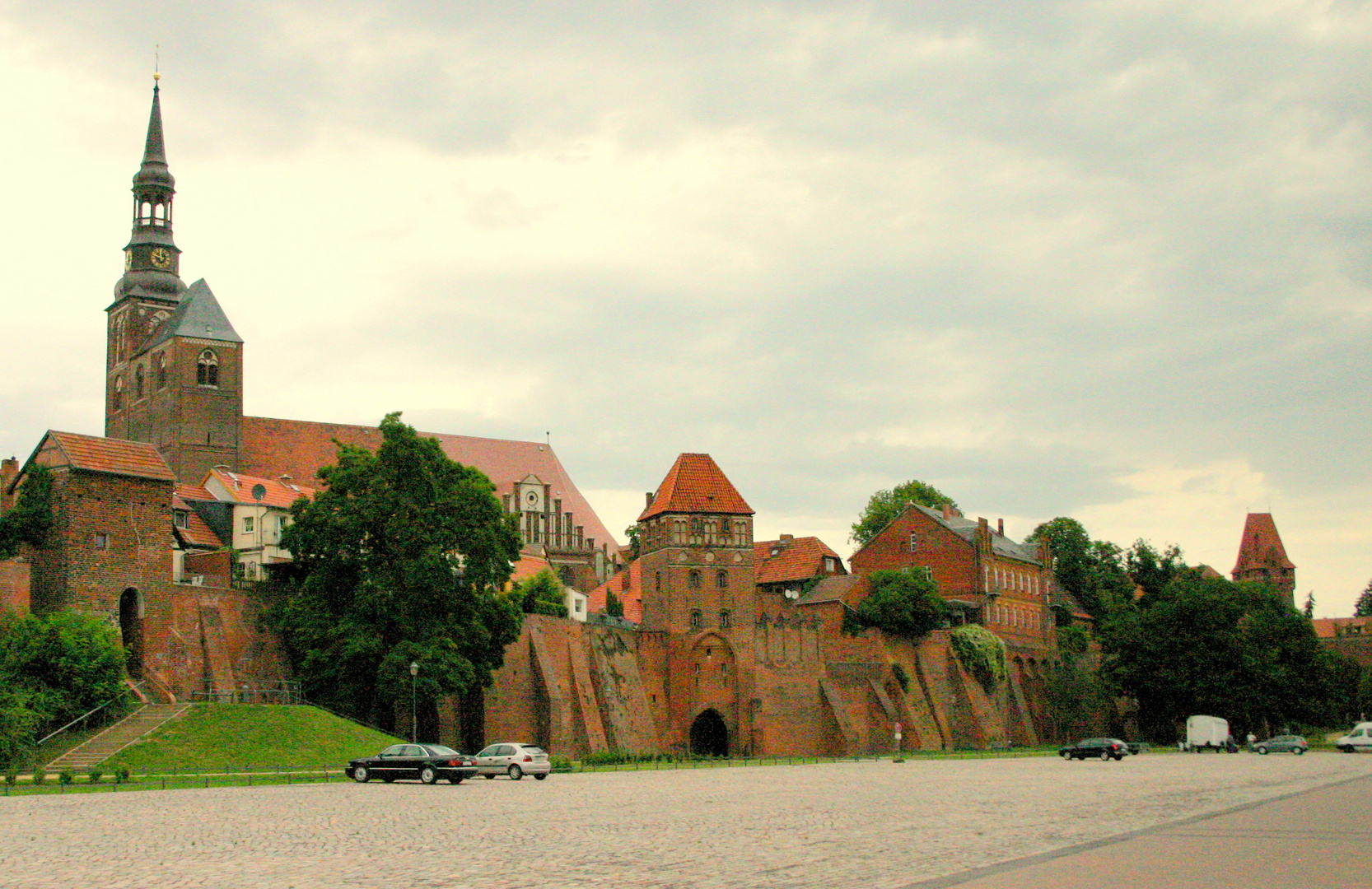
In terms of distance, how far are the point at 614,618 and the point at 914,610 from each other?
59.7ft

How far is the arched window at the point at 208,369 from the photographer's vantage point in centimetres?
9600

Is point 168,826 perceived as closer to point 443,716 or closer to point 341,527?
point 341,527

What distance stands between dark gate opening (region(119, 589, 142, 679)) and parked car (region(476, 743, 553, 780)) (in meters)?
17.1

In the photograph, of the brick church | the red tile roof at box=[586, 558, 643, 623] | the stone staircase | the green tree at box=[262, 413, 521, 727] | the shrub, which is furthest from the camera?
the red tile roof at box=[586, 558, 643, 623]

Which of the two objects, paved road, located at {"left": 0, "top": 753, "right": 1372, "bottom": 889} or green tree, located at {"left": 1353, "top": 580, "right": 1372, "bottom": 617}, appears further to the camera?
green tree, located at {"left": 1353, "top": 580, "right": 1372, "bottom": 617}

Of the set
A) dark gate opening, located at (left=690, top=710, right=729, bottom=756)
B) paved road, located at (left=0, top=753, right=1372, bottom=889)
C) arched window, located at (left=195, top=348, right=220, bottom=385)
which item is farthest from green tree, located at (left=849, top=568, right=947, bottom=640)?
arched window, located at (left=195, top=348, right=220, bottom=385)

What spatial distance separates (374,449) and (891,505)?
42598 millimetres

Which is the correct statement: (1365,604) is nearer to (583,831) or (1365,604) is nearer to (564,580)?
(564,580)

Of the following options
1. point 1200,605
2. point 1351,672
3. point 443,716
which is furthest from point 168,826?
point 1351,672

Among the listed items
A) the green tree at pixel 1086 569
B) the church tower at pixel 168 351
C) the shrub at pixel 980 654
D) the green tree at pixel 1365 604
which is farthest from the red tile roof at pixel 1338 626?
the church tower at pixel 168 351

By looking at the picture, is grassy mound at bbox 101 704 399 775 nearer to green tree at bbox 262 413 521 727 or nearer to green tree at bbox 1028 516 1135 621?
green tree at bbox 262 413 521 727

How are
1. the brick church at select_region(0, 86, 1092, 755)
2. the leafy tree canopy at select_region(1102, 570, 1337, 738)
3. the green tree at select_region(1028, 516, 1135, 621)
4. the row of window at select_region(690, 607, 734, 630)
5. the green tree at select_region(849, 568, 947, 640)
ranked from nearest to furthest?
the brick church at select_region(0, 86, 1092, 755), the row of window at select_region(690, 607, 734, 630), the green tree at select_region(849, 568, 947, 640), the leafy tree canopy at select_region(1102, 570, 1337, 738), the green tree at select_region(1028, 516, 1135, 621)

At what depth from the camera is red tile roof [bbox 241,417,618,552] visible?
98.0 m

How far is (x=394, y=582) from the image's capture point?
56.5m
